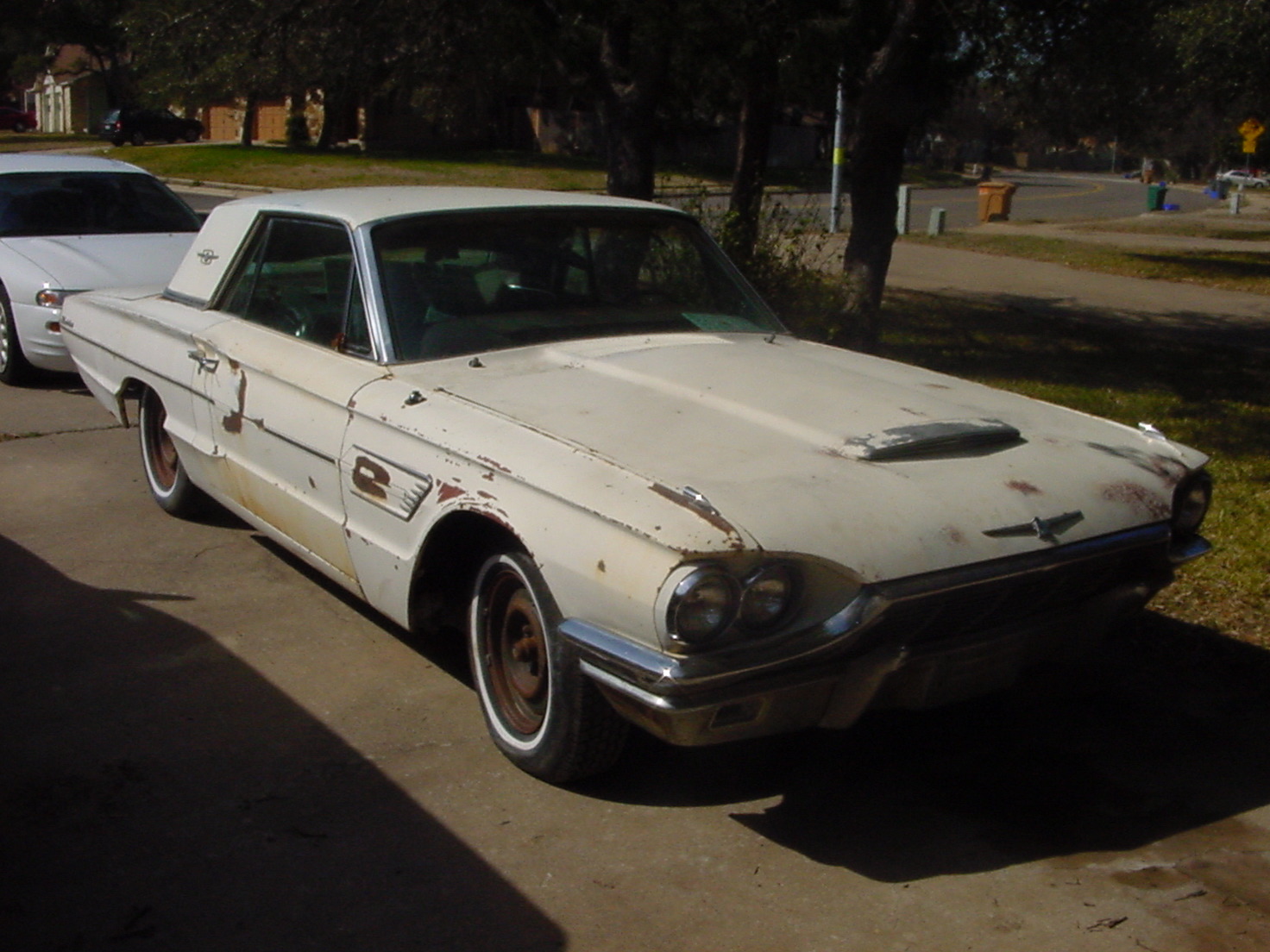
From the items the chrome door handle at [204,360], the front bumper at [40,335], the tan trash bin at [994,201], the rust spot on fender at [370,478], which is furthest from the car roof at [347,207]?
the tan trash bin at [994,201]

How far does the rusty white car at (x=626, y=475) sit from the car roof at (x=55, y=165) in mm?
4877

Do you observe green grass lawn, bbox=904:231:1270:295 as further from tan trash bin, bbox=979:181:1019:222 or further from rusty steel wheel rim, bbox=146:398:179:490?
rusty steel wheel rim, bbox=146:398:179:490

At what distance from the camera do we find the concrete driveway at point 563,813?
3182mm

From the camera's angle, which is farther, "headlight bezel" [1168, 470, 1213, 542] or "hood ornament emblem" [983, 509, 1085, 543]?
"headlight bezel" [1168, 470, 1213, 542]

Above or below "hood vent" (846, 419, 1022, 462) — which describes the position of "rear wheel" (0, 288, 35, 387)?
below

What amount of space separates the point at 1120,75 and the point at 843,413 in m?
8.07

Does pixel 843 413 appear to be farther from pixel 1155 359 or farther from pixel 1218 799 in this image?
pixel 1155 359

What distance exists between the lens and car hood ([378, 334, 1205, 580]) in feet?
10.8

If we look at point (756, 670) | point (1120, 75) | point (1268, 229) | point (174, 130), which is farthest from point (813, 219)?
point (174, 130)

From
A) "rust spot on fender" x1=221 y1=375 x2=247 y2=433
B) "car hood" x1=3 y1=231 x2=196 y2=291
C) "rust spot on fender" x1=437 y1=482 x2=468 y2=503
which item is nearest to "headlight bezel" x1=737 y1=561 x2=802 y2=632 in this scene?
"rust spot on fender" x1=437 y1=482 x2=468 y2=503

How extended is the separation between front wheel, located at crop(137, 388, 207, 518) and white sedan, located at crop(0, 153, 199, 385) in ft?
8.14

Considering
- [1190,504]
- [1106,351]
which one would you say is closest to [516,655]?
[1190,504]

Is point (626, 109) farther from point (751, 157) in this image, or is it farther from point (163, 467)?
point (163, 467)

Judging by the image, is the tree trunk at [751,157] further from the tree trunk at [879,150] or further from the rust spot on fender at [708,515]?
the rust spot on fender at [708,515]
